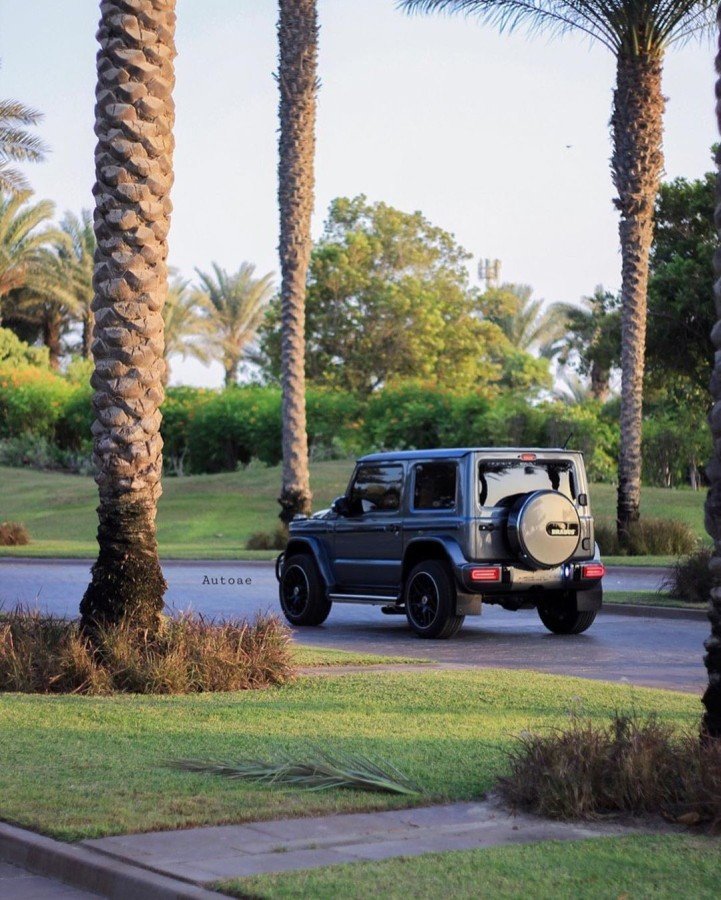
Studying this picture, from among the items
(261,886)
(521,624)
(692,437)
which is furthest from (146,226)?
(692,437)

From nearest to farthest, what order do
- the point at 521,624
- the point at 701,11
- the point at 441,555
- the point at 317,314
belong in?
the point at 441,555, the point at 521,624, the point at 701,11, the point at 317,314

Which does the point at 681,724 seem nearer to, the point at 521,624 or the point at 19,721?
the point at 19,721

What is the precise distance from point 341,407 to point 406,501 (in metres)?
42.0

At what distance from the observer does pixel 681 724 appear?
9836mm

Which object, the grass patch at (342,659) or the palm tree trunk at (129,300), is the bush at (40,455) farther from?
the palm tree trunk at (129,300)

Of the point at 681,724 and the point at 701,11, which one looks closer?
the point at 681,724

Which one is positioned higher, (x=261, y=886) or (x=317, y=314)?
(x=317, y=314)

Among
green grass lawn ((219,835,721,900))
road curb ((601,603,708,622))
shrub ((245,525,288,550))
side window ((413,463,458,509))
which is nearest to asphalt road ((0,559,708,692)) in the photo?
road curb ((601,603,708,622))

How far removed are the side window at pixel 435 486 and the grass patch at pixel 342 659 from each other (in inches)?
A: 114

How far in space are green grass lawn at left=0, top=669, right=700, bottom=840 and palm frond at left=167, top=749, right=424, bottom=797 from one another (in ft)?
0.35

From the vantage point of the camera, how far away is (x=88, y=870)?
6.43m

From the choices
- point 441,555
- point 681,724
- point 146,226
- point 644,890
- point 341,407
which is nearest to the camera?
point 644,890

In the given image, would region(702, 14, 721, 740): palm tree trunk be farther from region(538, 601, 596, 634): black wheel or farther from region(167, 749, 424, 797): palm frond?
region(538, 601, 596, 634): black wheel

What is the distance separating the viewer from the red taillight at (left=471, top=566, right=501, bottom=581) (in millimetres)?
16969
